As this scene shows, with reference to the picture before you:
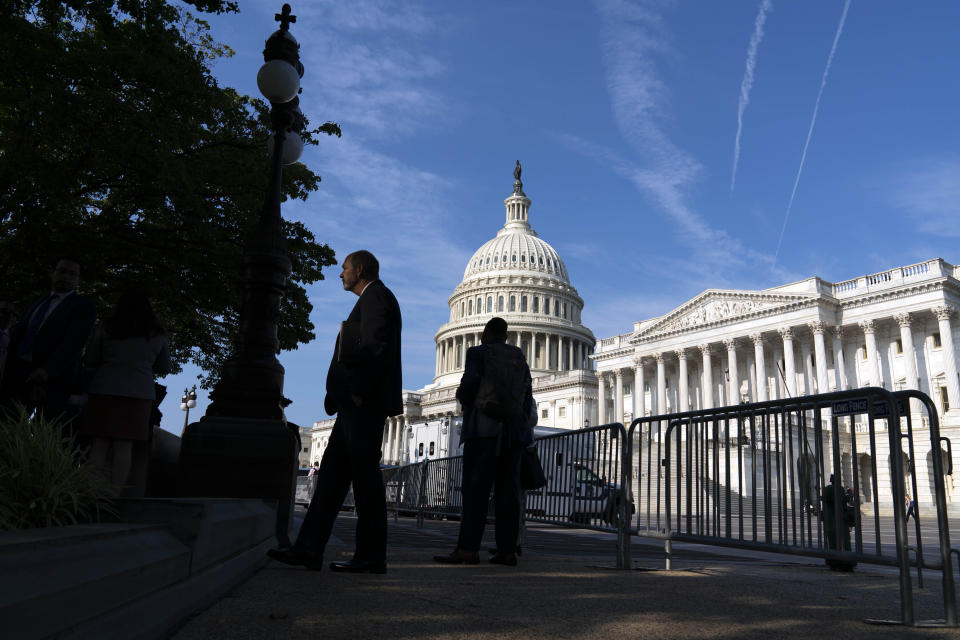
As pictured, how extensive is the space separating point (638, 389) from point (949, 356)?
26.0 meters

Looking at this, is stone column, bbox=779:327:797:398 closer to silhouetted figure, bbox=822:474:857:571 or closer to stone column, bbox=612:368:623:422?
stone column, bbox=612:368:623:422

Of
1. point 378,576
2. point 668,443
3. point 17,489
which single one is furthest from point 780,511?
point 17,489

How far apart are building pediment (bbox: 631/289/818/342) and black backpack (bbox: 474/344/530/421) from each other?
56.4m

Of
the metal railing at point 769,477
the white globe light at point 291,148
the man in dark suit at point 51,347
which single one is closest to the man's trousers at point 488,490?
the metal railing at point 769,477

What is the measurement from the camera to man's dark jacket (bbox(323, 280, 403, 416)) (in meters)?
5.25

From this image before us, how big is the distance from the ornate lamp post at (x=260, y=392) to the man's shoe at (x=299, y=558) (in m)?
1.65

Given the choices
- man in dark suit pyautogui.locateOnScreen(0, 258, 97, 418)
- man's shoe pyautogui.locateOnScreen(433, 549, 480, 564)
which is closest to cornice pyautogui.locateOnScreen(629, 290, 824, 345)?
man's shoe pyautogui.locateOnScreen(433, 549, 480, 564)

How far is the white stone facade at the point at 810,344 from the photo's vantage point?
53062mm

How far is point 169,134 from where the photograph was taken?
45.0ft

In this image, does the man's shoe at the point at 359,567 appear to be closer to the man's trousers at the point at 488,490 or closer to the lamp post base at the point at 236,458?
the man's trousers at the point at 488,490

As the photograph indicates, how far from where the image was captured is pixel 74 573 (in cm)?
222

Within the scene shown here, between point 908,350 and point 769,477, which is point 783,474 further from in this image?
point 908,350

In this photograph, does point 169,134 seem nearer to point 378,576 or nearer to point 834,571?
point 378,576

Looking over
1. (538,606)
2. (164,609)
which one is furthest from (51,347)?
(538,606)
